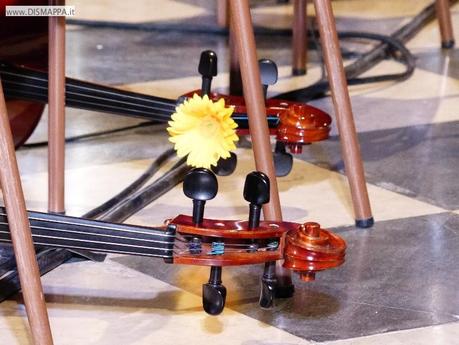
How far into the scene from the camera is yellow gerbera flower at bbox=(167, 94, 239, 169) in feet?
4.24

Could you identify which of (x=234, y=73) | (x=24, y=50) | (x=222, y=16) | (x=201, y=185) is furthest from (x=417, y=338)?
(x=222, y=16)

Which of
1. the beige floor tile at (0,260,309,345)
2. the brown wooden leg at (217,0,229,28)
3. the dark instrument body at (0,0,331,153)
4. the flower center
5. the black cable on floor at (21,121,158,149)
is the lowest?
the black cable on floor at (21,121,158,149)

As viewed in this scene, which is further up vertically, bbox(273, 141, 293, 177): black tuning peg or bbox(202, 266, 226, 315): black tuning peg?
bbox(273, 141, 293, 177): black tuning peg

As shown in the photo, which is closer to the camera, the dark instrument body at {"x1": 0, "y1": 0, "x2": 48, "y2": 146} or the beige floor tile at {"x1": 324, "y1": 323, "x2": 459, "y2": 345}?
the beige floor tile at {"x1": 324, "y1": 323, "x2": 459, "y2": 345}

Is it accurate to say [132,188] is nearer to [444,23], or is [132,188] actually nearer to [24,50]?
[24,50]

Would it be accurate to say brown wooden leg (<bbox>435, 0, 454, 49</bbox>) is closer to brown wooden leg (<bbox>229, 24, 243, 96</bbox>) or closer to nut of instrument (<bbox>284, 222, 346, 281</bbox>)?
brown wooden leg (<bbox>229, 24, 243, 96</bbox>)

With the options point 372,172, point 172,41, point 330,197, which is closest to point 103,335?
point 330,197

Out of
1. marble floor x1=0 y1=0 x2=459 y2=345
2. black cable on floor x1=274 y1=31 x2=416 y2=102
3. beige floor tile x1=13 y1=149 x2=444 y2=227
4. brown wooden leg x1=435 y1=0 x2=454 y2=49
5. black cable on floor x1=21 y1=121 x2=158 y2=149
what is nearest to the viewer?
marble floor x1=0 y1=0 x2=459 y2=345

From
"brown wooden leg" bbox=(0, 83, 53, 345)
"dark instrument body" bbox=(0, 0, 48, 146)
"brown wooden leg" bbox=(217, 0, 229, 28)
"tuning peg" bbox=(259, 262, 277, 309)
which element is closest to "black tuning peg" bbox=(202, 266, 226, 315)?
"tuning peg" bbox=(259, 262, 277, 309)

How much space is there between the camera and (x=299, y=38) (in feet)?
8.39

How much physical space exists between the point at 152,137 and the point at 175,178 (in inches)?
12.4

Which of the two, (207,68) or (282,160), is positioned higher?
(207,68)

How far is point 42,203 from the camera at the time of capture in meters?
1.79

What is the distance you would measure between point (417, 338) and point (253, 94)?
0.34 m
